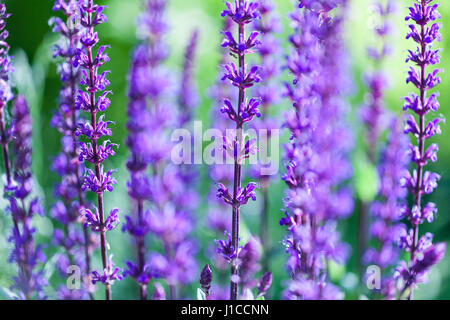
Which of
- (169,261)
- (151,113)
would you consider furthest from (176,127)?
(169,261)

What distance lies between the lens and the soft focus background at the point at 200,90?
180cm

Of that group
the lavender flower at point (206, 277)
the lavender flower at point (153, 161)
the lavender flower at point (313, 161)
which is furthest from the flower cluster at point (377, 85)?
the lavender flower at point (206, 277)

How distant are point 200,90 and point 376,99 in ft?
4.92

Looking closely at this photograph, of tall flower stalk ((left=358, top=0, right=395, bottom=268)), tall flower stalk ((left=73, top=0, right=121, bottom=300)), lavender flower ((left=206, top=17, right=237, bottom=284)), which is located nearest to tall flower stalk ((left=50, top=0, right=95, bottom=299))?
tall flower stalk ((left=73, top=0, right=121, bottom=300))

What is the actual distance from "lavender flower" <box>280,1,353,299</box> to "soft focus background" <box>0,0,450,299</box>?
0.33 m

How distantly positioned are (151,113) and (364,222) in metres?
0.87

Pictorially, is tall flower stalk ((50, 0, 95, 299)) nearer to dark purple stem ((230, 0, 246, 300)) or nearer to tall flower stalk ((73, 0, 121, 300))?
tall flower stalk ((73, 0, 121, 300))

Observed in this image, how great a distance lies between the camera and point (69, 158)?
1.36 metres

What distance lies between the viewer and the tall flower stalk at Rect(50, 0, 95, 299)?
3.90 ft

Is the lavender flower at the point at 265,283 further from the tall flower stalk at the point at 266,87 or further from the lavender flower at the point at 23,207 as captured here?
the lavender flower at the point at 23,207
